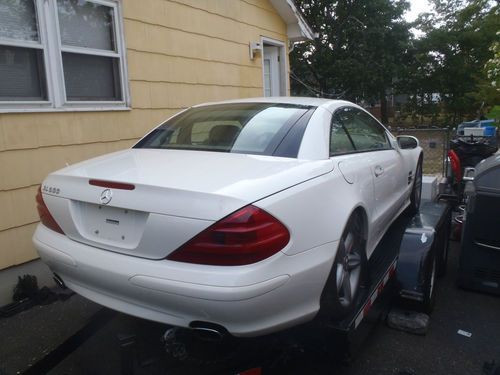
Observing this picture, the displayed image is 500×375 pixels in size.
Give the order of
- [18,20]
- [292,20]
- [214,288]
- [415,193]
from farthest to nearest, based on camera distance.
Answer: [292,20] < [415,193] < [18,20] < [214,288]

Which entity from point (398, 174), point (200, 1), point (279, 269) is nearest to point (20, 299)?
point (279, 269)

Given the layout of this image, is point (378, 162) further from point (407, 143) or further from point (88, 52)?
point (88, 52)

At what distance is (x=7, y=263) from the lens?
147 inches

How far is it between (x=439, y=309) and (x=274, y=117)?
7.10ft

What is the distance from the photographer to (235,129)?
292cm

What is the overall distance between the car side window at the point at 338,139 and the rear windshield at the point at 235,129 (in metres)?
0.22

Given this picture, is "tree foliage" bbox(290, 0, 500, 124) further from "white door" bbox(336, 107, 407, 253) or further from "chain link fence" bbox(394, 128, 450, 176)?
"white door" bbox(336, 107, 407, 253)

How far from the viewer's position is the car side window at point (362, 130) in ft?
10.8

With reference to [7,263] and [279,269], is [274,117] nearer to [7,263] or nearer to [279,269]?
[279,269]

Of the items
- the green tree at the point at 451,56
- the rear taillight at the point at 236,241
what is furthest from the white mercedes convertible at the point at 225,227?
the green tree at the point at 451,56

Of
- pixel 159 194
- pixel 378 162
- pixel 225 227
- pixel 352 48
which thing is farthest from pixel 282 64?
pixel 352 48

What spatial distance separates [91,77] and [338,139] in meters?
2.88

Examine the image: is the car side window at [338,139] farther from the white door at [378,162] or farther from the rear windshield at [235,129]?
the rear windshield at [235,129]

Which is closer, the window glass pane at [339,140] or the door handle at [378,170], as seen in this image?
the window glass pane at [339,140]
